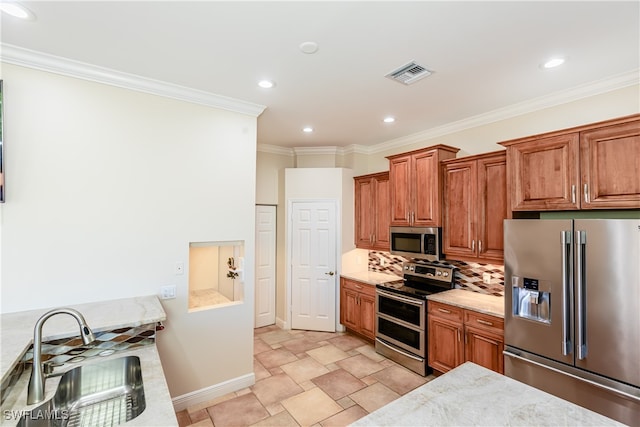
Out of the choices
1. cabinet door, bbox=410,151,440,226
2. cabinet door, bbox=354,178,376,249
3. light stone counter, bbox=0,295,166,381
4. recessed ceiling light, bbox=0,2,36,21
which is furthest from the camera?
cabinet door, bbox=354,178,376,249

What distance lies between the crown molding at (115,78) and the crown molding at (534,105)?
2282 millimetres

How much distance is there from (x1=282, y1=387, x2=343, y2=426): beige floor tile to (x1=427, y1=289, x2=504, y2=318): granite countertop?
1.50 metres

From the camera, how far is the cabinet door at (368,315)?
13.6ft

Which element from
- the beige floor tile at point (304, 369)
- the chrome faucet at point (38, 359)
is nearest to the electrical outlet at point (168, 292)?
the chrome faucet at point (38, 359)

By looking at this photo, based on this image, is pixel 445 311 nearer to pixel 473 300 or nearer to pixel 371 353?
pixel 473 300

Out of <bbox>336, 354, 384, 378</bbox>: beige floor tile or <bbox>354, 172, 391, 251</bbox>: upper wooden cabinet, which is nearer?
<bbox>336, 354, 384, 378</bbox>: beige floor tile

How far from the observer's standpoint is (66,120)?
7.79 ft

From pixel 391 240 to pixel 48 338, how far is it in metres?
3.55

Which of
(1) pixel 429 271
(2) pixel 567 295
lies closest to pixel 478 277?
(1) pixel 429 271

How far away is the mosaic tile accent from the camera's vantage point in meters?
1.82

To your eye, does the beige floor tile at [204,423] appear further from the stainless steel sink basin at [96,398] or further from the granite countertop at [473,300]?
the granite countertop at [473,300]

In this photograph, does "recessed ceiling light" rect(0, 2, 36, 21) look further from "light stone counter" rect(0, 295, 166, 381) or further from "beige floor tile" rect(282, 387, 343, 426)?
"beige floor tile" rect(282, 387, 343, 426)

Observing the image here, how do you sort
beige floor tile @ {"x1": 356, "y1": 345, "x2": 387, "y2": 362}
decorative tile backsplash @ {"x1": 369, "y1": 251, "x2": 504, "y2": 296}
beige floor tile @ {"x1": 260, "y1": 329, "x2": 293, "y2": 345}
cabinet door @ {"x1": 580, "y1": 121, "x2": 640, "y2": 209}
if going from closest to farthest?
cabinet door @ {"x1": 580, "y1": 121, "x2": 640, "y2": 209}, decorative tile backsplash @ {"x1": 369, "y1": 251, "x2": 504, "y2": 296}, beige floor tile @ {"x1": 356, "y1": 345, "x2": 387, "y2": 362}, beige floor tile @ {"x1": 260, "y1": 329, "x2": 293, "y2": 345}

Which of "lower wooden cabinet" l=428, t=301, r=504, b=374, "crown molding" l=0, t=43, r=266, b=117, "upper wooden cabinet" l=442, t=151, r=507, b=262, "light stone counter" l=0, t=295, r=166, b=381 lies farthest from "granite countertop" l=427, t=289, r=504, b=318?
"crown molding" l=0, t=43, r=266, b=117
